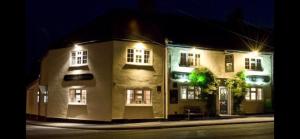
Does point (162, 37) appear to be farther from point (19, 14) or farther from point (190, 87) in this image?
point (19, 14)

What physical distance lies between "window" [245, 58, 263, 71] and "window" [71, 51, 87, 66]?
1292 cm

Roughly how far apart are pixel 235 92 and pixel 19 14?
30479mm

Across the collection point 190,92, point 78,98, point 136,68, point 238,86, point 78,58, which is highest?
point 78,58

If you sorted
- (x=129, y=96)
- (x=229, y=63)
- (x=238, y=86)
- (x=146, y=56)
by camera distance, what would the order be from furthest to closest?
(x=229, y=63), (x=238, y=86), (x=146, y=56), (x=129, y=96)

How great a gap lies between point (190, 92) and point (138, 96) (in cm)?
466

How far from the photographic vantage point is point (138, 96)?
92.0ft

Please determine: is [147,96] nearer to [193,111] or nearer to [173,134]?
[193,111]

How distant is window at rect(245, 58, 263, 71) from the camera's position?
33969 mm

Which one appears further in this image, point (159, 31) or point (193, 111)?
point (193, 111)

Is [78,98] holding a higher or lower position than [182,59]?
lower

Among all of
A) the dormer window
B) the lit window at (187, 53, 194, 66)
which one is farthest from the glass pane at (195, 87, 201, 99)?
the dormer window

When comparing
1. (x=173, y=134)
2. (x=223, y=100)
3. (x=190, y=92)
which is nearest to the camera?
(x=173, y=134)

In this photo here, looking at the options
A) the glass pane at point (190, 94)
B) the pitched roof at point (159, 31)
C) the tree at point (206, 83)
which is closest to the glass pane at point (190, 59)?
the tree at point (206, 83)

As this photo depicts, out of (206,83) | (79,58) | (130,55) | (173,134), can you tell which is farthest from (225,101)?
(173,134)
